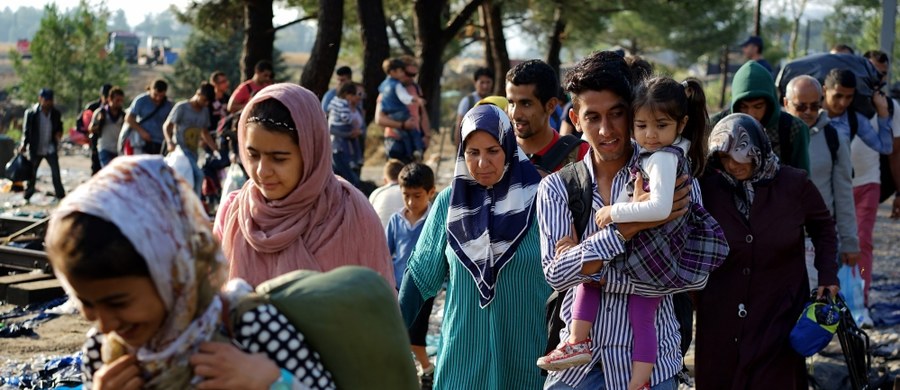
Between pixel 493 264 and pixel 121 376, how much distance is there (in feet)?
7.96

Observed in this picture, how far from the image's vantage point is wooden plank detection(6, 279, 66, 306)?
31.1 ft

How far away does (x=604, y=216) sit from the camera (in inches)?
150

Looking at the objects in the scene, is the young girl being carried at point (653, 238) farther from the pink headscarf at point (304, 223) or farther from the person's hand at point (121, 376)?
the person's hand at point (121, 376)

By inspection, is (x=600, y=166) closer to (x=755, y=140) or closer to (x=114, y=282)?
(x=755, y=140)

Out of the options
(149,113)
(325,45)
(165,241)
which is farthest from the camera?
(149,113)

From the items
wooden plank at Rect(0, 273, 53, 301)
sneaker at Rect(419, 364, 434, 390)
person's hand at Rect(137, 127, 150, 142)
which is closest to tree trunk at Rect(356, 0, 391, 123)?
person's hand at Rect(137, 127, 150, 142)

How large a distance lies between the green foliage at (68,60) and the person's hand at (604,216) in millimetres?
39205

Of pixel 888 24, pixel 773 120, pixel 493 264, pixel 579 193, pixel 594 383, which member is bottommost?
pixel 594 383

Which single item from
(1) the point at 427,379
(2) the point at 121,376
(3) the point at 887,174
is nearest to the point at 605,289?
(2) the point at 121,376

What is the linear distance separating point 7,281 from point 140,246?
27.5 ft

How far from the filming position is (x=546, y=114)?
17.1ft

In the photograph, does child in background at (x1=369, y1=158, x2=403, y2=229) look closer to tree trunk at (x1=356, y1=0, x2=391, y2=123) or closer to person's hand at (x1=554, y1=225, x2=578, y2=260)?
person's hand at (x1=554, y1=225, x2=578, y2=260)

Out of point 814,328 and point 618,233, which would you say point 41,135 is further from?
point 618,233

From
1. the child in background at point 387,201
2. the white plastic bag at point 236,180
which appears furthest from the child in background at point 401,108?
the child in background at point 387,201
